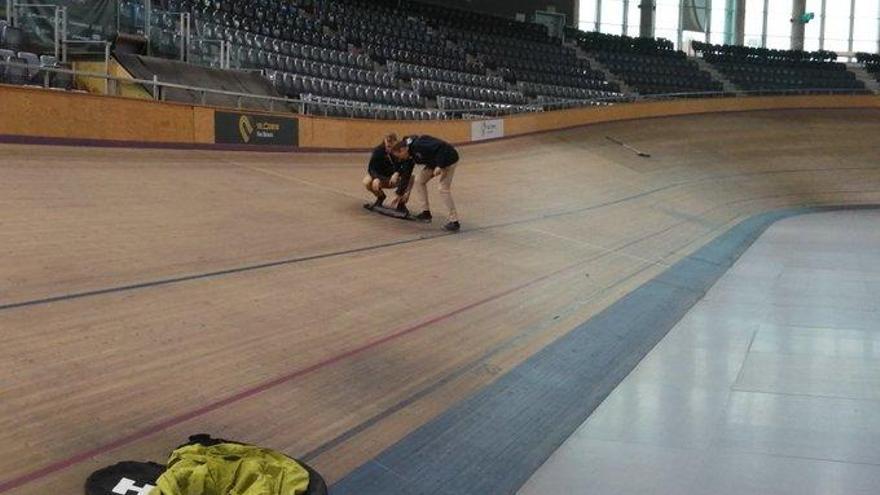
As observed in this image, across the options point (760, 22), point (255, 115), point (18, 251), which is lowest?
point (18, 251)

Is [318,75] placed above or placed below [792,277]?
above

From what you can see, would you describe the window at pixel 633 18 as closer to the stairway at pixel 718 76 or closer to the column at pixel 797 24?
the stairway at pixel 718 76

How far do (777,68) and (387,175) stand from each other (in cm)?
2876

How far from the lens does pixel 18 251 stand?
543cm

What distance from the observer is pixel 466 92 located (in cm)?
2122

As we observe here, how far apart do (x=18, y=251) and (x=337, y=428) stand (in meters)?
2.70

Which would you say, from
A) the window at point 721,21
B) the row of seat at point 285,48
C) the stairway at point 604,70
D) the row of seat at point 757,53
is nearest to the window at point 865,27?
the row of seat at point 757,53

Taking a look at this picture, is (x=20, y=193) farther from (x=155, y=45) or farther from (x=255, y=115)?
(x=155, y=45)

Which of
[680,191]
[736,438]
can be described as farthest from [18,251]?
[680,191]

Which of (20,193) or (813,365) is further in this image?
(20,193)

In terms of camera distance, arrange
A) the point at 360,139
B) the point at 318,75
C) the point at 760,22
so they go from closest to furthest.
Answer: the point at 360,139 → the point at 318,75 → the point at 760,22

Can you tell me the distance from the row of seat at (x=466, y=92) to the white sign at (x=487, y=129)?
5.55ft

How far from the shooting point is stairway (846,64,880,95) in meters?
34.6

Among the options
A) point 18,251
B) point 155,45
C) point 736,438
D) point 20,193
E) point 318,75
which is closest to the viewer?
point 736,438
